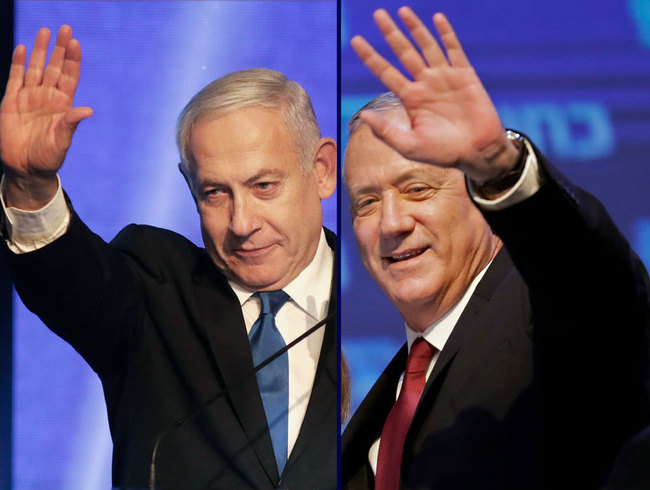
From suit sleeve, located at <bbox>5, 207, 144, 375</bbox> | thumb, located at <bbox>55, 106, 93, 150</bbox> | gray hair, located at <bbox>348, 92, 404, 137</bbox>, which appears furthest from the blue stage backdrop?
thumb, located at <bbox>55, 106, 93, 150</bbox>

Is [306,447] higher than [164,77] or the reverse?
the reverse

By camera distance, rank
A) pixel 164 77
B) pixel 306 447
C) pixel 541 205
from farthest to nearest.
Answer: pixel 164 77
pixel 306 447
pixel 541 205

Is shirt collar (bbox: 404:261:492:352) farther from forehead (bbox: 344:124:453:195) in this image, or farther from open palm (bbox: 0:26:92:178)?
open palm (bbox: 0:26:92:178)

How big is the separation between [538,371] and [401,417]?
45 centimetres

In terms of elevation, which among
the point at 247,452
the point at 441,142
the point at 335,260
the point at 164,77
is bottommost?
the point at 247,452

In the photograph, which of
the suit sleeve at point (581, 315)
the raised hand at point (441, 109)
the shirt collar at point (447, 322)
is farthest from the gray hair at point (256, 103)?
the suit sleeve at point (581, 315)

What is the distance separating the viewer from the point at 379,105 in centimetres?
287

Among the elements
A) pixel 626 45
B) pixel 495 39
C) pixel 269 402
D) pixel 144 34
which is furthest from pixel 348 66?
pixel 269 402

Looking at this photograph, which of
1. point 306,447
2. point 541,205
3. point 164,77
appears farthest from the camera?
point 164,77

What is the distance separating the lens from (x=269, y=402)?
2.74 m

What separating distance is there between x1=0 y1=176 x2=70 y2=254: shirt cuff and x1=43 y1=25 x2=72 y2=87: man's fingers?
353mm

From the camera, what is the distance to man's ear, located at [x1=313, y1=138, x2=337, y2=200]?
2.81m

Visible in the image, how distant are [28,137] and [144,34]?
1.68 ft

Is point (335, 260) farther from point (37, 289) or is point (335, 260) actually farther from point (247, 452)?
point (37, 289)
